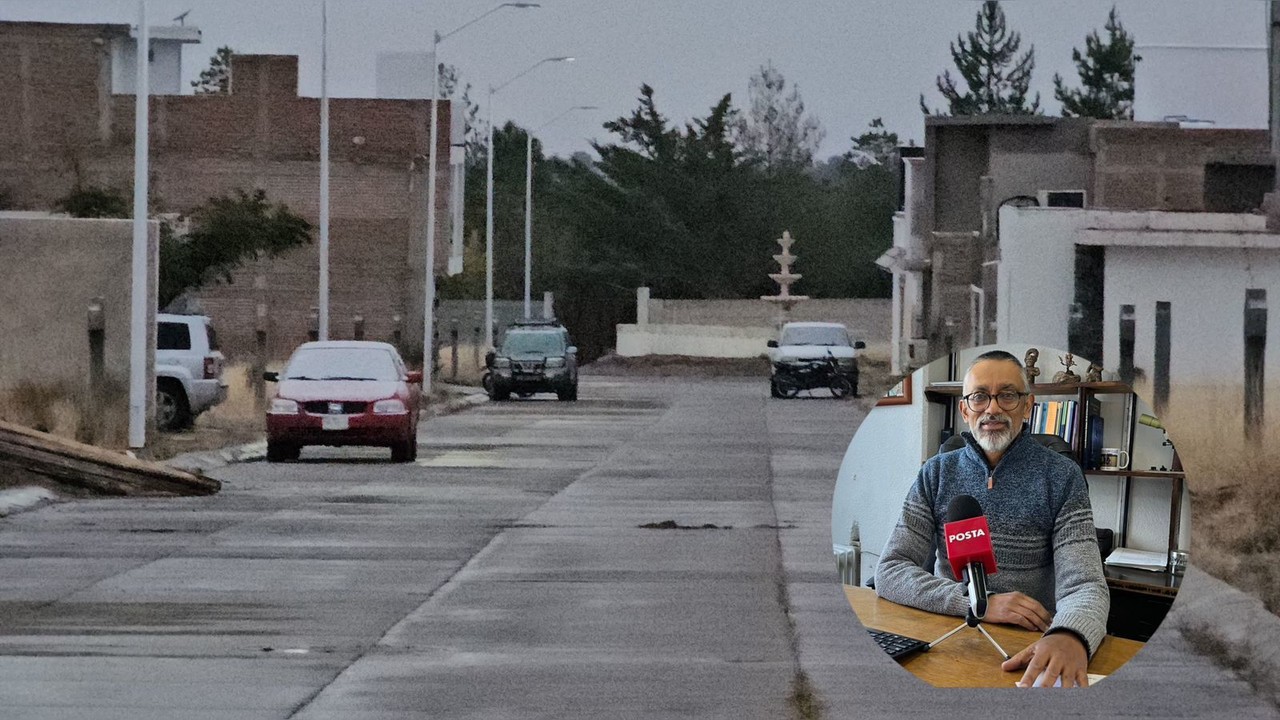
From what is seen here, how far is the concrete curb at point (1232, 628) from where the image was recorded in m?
11.5

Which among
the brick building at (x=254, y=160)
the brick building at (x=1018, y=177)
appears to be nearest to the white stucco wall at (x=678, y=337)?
the brick building at (x=254, y=160)

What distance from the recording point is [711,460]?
3116 centimetres

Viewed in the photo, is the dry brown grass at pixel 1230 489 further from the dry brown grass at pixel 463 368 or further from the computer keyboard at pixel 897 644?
the dry brown grass at pixel 463 368

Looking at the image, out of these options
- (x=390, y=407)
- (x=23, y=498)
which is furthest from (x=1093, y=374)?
(x=390, y=407)

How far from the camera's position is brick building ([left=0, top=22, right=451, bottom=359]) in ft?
242

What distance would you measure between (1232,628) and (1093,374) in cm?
840

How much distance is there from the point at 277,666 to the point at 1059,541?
7.50 meters

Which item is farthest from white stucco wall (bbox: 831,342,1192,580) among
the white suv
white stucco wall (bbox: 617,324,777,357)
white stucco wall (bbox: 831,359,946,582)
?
white stucco wall (bbox: 617,324,777,357)

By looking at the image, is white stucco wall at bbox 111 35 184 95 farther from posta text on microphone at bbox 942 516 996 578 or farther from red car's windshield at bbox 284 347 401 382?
posta text on microphone at bbox 942 516 996 578

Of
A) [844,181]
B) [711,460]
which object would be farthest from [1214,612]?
[844,181]

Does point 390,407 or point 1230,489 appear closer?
point 1230,489

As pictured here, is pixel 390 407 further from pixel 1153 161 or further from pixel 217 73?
pixel 217 73

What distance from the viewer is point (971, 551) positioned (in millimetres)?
4418

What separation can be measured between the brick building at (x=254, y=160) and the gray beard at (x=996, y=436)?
6936cm
